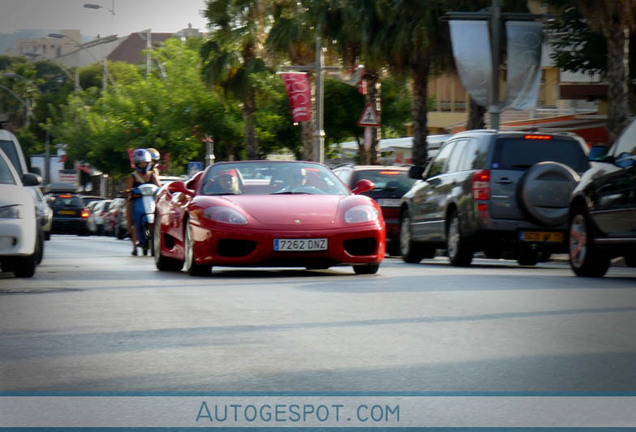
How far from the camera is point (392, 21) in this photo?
36406mm

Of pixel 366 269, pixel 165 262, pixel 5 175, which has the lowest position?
pixel 165 262

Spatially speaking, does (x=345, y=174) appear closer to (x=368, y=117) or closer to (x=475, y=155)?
(x=475, y=155)

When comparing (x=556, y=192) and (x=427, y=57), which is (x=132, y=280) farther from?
(x=427, y=57)

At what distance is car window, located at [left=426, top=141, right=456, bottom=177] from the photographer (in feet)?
64.6

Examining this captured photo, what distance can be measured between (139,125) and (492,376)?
63.4m

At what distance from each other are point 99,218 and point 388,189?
35.4m

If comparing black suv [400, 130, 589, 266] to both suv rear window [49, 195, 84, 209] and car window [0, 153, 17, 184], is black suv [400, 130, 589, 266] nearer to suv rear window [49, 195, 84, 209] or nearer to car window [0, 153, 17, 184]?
car window [0, 153, 17, 184]

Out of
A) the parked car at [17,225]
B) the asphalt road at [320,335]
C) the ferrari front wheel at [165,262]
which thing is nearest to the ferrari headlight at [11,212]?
the parked car at [17,225]

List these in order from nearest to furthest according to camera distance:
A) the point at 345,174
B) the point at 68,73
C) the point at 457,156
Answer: the point at 457,156, the point at 345,174, the point at 68,73

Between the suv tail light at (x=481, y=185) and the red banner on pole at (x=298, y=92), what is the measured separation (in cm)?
2573

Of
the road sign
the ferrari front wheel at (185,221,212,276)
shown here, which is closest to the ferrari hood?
the ferrari front wheel at (185,221,212,276)

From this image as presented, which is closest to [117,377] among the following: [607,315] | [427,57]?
[607,315]

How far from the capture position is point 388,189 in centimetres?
2545

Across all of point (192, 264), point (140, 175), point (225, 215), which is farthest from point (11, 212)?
point (140, 175)
